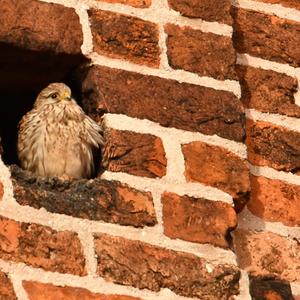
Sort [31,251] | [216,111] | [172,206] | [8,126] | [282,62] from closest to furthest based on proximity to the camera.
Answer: [31,251], [172,206], [216,111], [282,62], [8,126]

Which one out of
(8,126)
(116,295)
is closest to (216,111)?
(116,295)

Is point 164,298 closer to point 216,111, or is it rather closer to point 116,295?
point 116,295

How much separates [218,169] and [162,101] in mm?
233

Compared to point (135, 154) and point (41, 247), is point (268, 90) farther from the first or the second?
point (41, 247)

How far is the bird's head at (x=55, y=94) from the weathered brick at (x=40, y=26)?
292 millimetres

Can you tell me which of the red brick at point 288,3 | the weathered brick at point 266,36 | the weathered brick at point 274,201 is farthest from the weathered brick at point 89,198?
the red brick at point 288,3

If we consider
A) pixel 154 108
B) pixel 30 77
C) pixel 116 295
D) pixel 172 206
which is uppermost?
pixel 30 77

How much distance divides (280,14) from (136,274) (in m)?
1.14

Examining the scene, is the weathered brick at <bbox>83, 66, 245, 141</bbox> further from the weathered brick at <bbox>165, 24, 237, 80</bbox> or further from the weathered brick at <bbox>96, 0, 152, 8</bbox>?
the weathered brick at <bbox>96, 0, 152, 8</bbox>

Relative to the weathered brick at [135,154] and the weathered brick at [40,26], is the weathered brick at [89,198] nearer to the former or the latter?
the weathered brick at [135,154]

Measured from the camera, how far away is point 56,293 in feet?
8.69

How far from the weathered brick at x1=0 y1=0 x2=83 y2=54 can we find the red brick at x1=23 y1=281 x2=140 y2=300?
72 centimetres

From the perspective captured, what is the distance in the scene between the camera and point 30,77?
3.32 m

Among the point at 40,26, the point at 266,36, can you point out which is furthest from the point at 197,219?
the point at 266,36
